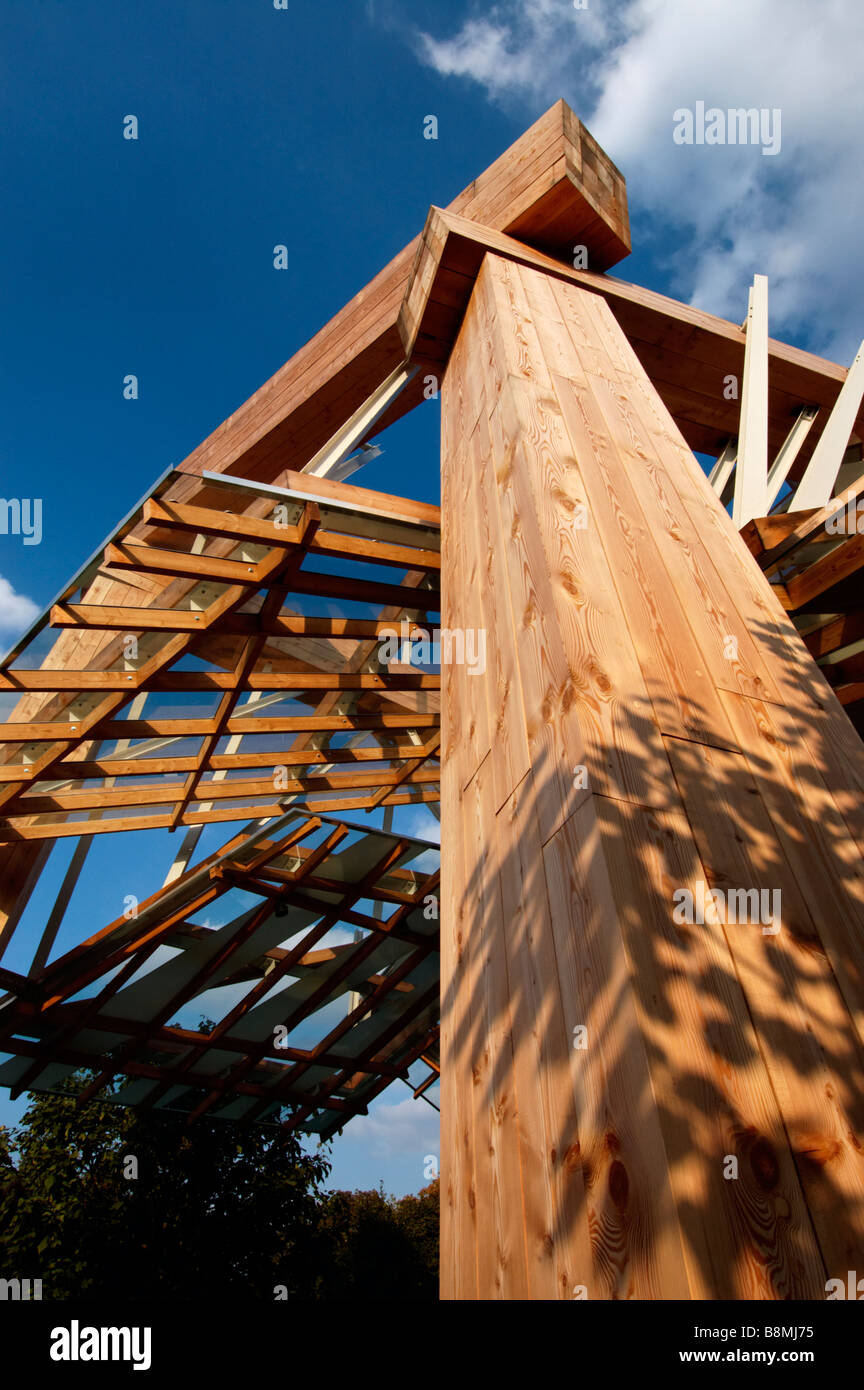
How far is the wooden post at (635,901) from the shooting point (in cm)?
104

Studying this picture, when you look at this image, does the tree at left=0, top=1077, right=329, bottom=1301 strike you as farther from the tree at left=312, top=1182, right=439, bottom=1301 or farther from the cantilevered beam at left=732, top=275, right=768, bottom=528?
the cantilevered beam at left=732, top=275, right=768, bottom=528

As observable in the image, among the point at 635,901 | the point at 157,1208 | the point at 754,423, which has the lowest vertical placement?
the point at 157,1208

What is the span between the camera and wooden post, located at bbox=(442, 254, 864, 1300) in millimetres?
1042

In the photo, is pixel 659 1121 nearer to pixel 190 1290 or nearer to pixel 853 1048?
pixel 853 1048

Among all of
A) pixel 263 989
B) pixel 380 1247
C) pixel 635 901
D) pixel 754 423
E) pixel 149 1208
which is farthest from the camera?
pixel 380 1247

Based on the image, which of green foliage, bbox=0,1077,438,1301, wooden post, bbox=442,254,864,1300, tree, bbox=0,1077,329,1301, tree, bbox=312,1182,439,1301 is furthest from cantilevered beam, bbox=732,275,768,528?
tree, bbox=312,1182,439,1301

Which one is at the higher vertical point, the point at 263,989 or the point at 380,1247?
the point at 263,989

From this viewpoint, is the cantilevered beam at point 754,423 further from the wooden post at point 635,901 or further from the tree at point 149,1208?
the tree at point 149,1208

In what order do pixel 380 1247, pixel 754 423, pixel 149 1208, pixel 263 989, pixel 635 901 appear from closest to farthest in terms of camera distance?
pixel 635 901 < pixel 754 423 < pixel 263 989 < pixel 149 1208 < pixel 380 1247

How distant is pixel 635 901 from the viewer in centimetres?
125

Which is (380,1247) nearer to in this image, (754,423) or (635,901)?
(754,423)

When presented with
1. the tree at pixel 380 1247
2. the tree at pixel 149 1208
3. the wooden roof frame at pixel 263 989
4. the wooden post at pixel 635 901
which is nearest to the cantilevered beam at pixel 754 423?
the wooden post at pixel 635 901

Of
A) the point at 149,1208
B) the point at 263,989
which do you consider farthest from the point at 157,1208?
the point at 263,989

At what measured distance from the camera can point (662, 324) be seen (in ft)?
13.8
